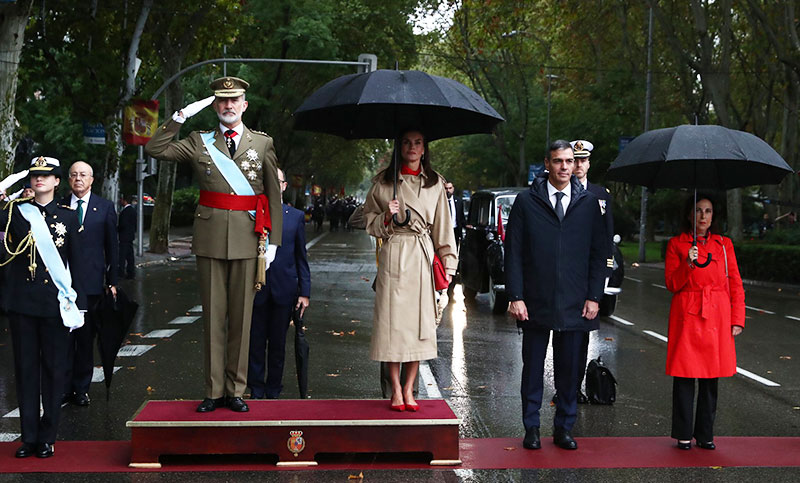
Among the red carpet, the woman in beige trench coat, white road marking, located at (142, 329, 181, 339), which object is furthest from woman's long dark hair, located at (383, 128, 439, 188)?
white road marking, located at (142, 329, 181, 339)

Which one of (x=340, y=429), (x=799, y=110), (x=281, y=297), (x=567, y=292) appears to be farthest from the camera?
(x=799, y=110)

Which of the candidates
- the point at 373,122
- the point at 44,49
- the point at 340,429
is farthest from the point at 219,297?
the point at 44,49

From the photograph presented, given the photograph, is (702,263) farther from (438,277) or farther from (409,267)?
(409,267)

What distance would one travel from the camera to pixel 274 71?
40906 mm

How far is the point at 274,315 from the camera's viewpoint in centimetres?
803

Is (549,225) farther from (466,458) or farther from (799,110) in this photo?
(799,110)

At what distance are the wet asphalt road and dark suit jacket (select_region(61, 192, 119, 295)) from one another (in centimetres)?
102

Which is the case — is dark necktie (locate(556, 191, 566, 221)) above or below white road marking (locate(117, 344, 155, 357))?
above

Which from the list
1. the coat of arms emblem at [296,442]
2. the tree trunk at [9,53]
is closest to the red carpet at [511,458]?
the coat of arms emblem at [296,442]

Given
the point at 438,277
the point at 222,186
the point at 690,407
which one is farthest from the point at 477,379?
the point at 222,186

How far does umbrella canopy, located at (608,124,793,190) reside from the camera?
7098mm

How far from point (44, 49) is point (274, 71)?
19.1 metres

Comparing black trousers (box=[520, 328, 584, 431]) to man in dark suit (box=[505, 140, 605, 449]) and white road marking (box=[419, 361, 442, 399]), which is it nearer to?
man in dark suit (box=[505, 140, 605, 449])

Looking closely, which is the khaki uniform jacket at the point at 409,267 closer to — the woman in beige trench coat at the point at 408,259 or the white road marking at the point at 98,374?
the woman in beige trench coat at the point at 408,259
